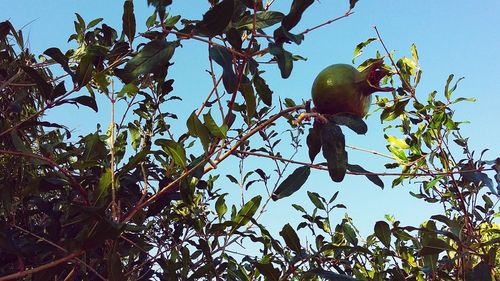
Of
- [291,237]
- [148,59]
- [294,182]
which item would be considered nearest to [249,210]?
[291,237]

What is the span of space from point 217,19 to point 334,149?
391mm

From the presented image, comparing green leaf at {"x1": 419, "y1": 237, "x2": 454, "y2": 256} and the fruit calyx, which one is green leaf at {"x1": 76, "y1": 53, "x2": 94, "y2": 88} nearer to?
the fruit calyx

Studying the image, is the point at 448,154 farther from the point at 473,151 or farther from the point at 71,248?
the point at 71,248

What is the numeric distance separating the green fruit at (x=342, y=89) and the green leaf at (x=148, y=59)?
0.35 meters

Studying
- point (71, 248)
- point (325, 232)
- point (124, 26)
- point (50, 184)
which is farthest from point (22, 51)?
point (325, 232)

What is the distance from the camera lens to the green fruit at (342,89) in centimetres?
98

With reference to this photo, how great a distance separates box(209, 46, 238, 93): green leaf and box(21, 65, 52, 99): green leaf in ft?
2.01

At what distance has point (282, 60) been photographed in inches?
39.4

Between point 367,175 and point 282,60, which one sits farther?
point 367,175

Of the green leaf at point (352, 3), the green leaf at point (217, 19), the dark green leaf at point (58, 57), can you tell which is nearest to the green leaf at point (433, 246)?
the green leaf at point (352, 3)

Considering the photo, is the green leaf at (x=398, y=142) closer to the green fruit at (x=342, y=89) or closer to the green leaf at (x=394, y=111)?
the green leaf at (x=394, y=111)

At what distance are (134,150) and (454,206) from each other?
1.92 meters

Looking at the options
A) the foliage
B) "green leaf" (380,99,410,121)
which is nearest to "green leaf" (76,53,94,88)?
the foliage

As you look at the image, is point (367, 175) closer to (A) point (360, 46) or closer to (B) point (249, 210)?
(B) point (249, 210)
